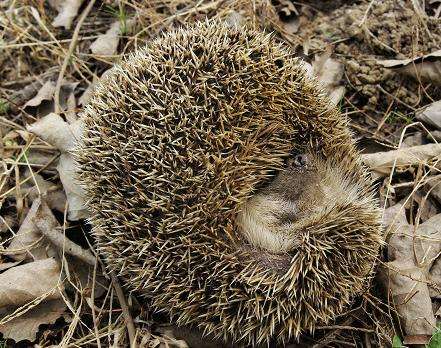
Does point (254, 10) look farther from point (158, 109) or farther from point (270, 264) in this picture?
point (270, 264)

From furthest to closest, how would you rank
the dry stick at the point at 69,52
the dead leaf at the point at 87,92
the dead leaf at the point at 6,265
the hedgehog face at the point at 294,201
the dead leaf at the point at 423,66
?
the dead leaf at the point at 87,92
the dry stick at the point at 69,52
the dead leaf at the point at 423,66
the dead leaf at the point at 6,265
the hedgehog face at the point at 294,201

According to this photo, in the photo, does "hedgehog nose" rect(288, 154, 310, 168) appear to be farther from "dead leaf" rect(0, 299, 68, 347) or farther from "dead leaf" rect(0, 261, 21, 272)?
"dead leaf" rect(0, 261, 21, 272)

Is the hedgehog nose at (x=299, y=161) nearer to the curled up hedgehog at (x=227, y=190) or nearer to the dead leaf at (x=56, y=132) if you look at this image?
the curled up hedgehog at (x=227, y=190)

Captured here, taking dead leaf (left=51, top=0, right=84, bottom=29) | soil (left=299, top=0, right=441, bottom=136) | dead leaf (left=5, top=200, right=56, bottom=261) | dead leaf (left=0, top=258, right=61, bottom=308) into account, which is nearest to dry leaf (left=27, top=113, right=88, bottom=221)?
dead leaf (left=5, top=200, right=56, bottom=261)

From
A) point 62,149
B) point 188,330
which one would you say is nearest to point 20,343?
point 188,330

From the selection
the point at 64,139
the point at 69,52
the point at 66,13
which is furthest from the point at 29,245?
the point at 66,13

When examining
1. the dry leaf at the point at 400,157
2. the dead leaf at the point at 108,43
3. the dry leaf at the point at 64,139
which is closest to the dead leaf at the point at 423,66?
the dry leaf at the point at 400,157
